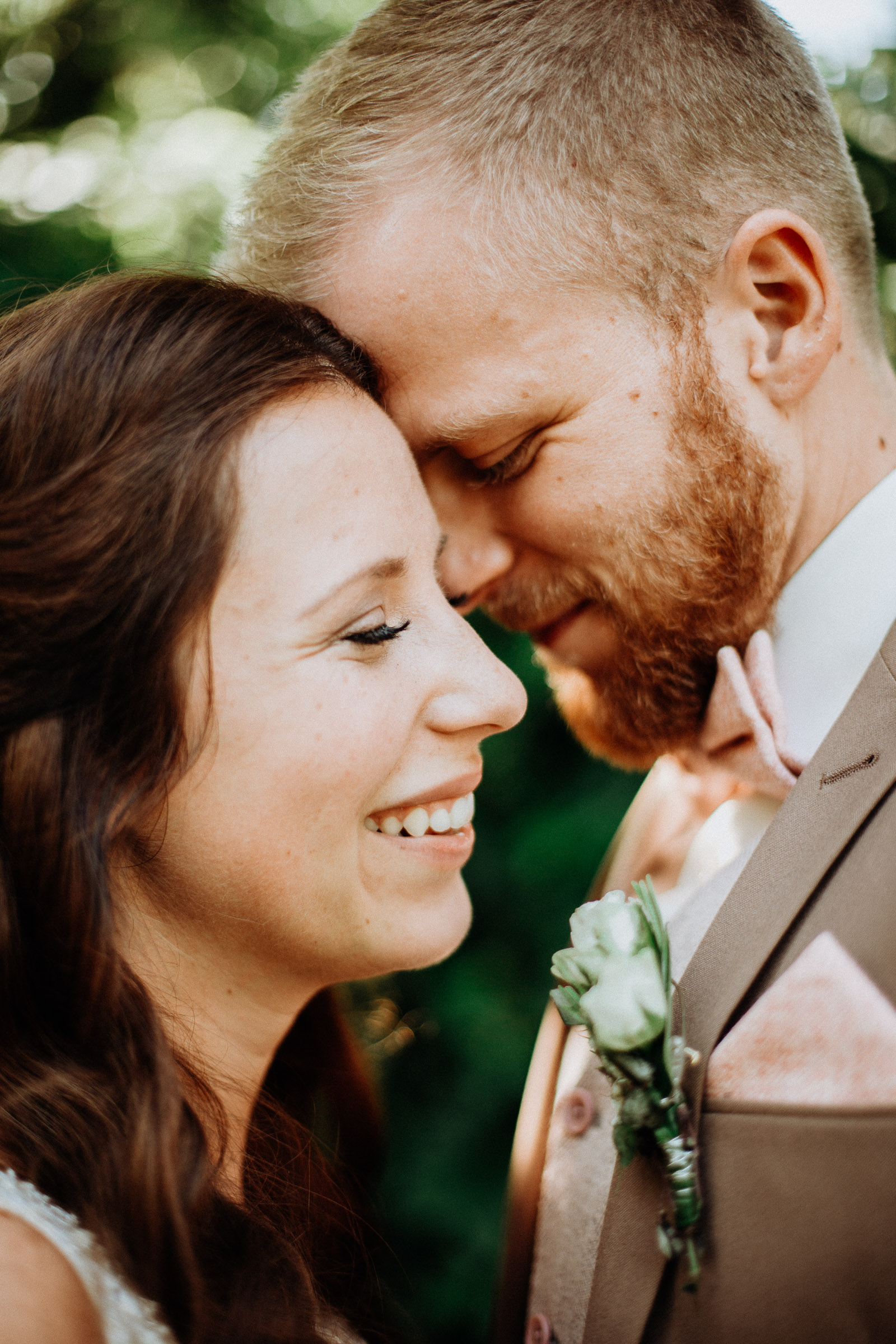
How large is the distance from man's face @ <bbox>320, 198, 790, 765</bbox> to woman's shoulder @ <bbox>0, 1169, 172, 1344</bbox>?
1.58 metres

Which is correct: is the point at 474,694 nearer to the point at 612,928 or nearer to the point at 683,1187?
the point at 612,928

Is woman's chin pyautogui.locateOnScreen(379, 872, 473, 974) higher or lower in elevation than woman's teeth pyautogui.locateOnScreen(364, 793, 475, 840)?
lower

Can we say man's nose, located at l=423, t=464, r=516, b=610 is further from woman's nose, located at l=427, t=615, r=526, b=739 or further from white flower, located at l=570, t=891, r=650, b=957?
white flower, located at l=570, t=891, r=650, b=957

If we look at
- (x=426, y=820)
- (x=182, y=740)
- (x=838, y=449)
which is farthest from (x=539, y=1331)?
(x=838, y=449)

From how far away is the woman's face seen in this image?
66.5 inches

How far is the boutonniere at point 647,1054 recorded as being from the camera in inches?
53.9

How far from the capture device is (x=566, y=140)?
2.12m

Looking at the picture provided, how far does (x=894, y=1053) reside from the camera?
129 cm

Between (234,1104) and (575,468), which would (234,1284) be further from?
(575,468)

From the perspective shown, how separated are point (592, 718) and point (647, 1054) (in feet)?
4.10

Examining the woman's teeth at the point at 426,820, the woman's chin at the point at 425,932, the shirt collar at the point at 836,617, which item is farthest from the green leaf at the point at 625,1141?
the shirt collar at the point at 836,617

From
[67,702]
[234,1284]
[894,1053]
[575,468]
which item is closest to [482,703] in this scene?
[575,468]

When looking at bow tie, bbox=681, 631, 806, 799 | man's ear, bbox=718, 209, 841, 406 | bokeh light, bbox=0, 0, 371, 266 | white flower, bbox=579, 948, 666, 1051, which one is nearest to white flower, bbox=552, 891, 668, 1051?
white flower, bbox=579, 948, 666, 1051

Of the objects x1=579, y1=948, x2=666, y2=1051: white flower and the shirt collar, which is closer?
x1=579, y1=948, x2=666, y2=1051: white flower
